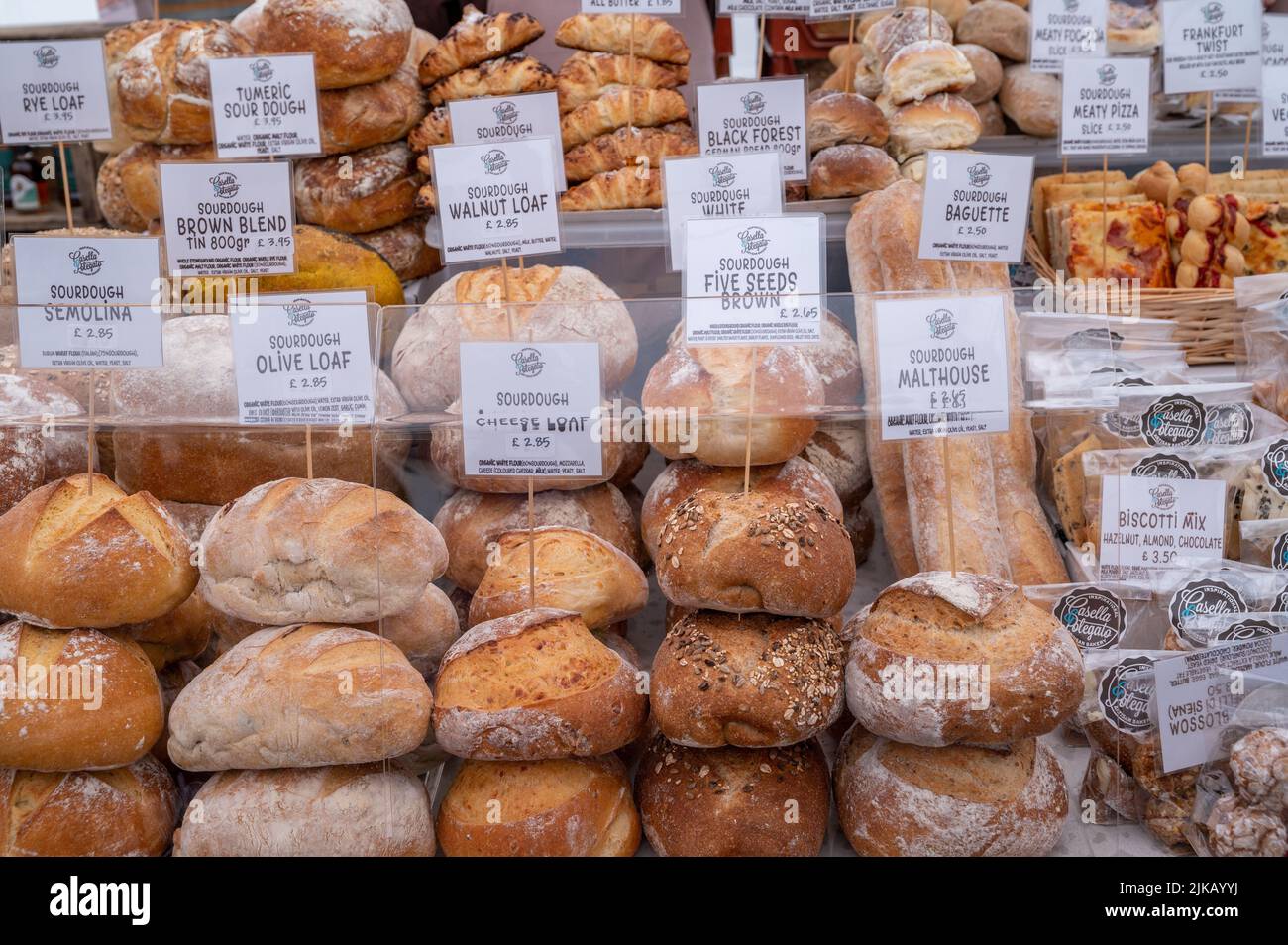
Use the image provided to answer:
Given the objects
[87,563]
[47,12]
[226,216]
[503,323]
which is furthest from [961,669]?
[47,12]

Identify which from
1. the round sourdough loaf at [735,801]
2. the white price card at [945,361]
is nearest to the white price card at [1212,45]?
the white price card at [945,361]

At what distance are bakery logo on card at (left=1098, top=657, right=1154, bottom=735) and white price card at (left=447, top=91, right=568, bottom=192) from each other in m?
1.45

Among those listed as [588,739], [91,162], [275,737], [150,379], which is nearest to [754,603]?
[588,739]

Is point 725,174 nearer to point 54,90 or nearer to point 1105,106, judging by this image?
point 1105,106

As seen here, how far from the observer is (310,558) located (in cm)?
164

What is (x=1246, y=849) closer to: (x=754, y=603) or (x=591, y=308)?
(x=754, y=603)

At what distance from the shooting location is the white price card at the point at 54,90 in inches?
91.5

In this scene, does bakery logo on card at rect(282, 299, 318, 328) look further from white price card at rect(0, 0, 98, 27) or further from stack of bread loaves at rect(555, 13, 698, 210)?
white price card at rect(0, 0, 98, 27)

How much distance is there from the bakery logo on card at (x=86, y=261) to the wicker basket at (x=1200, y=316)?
7.22ft

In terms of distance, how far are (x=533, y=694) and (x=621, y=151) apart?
5.25ft
